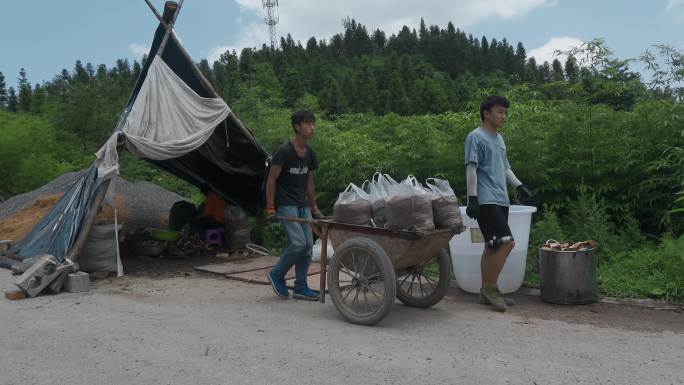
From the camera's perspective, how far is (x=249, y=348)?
13.8ft

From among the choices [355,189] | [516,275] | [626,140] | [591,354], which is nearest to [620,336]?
[591,354]

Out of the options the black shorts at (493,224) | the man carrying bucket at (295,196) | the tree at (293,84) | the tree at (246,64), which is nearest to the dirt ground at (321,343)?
the man carrying bucket at (295,196)

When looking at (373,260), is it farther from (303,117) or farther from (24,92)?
(24,92)

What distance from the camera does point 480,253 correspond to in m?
5.80

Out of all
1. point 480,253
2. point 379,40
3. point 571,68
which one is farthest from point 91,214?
point 379,40

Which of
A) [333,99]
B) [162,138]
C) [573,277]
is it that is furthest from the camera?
[333,99]

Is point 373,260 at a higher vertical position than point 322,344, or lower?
higher

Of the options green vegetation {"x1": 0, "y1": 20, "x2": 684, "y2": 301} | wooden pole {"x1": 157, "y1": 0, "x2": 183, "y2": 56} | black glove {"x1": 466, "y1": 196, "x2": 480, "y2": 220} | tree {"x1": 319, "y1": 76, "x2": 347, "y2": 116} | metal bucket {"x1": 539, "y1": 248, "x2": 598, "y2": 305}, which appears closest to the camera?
black glove {"x1": 466, "y1": 196, "x2": 480, "y2": 220}

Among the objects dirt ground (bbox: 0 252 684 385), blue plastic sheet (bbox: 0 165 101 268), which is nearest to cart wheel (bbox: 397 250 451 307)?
dirt ground (bbox: 0 252 684 385)

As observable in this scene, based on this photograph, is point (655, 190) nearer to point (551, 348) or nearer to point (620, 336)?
point (620, 336)

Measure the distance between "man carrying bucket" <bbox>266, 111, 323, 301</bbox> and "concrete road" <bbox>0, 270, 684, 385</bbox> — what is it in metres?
0.24

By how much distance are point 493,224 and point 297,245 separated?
1800mm

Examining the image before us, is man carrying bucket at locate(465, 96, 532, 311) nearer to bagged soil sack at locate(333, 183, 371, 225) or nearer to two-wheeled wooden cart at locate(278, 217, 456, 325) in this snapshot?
two-wheeled wooden cart at locate(278, 217, 456, 325)

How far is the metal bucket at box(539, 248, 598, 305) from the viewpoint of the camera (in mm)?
5410
